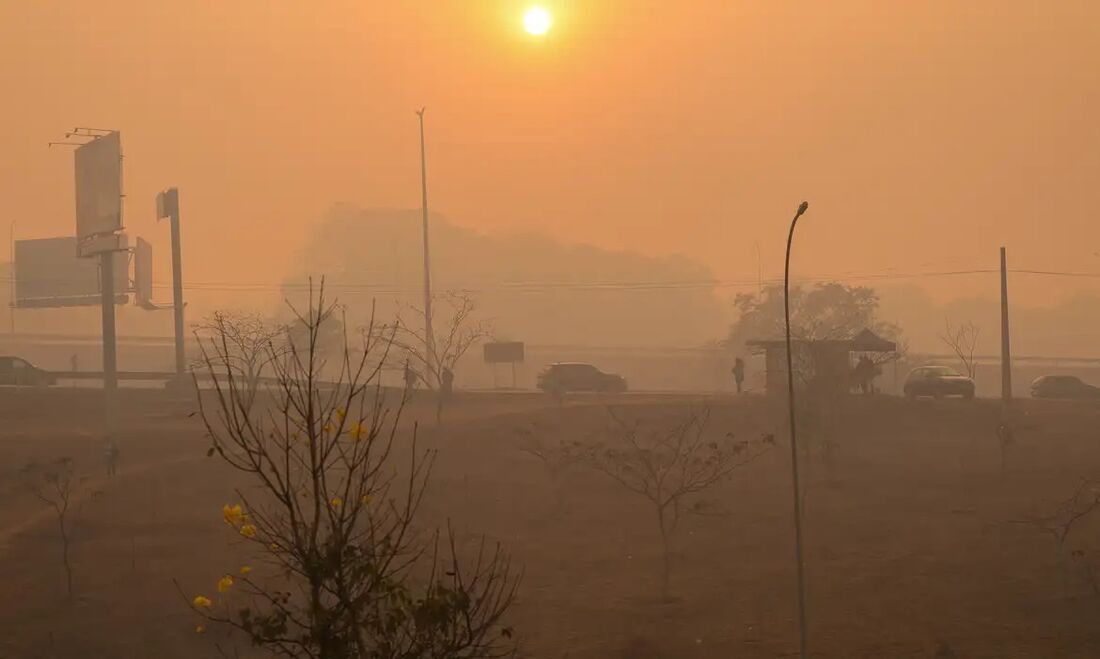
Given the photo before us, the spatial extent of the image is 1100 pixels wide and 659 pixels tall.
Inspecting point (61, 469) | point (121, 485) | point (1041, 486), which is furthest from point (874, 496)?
point (61, 469)

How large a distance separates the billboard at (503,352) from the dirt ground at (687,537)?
57.0 ft

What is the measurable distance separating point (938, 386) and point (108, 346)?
131ft

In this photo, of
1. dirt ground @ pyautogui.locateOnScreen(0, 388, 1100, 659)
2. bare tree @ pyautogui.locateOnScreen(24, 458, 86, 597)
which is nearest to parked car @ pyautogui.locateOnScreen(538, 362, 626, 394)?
dirt ground @ pyautogui.locateOnScreen(0, 388, 1100, 659)

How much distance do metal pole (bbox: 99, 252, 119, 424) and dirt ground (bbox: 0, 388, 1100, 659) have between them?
1.49m

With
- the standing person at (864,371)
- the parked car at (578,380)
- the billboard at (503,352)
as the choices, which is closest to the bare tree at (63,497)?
the parked car at (578,380)

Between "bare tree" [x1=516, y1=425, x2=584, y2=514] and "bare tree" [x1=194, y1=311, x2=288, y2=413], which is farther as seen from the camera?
"bare tree" [x1=516, y1=425, x2=584, y2=514]

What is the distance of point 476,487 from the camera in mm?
46094

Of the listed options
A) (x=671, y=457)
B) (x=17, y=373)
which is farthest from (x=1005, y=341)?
(x=17, y=373)

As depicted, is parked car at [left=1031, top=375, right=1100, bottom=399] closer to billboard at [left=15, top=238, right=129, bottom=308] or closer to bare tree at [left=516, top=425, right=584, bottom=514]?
bare tree at [left=516, top=425, right=584, bottom=514]

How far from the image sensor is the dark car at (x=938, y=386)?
2566 inches

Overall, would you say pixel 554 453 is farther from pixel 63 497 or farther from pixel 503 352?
pixel 503 352

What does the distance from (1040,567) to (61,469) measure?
108 ft

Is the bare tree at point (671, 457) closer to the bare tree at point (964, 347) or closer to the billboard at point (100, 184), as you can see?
the billboard at point (100, 184)

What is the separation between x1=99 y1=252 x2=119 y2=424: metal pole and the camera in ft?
181
